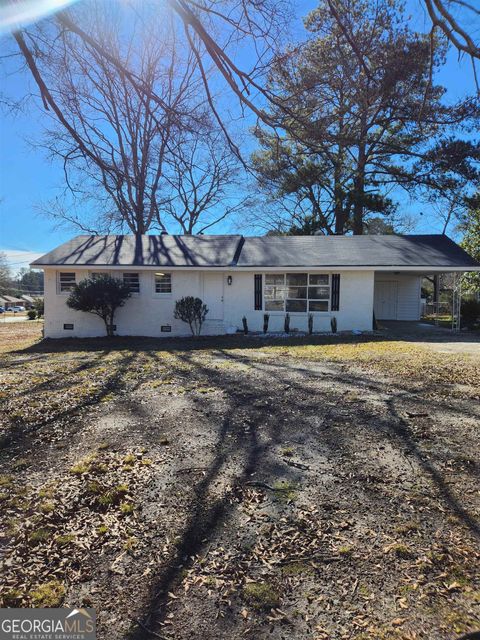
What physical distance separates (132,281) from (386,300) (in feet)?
38.9

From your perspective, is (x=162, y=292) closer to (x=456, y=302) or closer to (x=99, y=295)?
(x=99, y=295)

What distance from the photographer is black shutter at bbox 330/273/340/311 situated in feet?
43.9

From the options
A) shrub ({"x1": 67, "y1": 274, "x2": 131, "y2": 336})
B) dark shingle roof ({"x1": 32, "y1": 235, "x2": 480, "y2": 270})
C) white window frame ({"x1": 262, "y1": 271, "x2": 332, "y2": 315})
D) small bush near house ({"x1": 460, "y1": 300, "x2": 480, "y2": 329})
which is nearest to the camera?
shrub ({"x1": 67, "y1": 274, "x2": 131, "y2": 336})

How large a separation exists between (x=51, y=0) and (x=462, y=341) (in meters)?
11.4

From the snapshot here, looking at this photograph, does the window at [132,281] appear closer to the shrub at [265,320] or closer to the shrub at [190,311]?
the shrub at [190,311]

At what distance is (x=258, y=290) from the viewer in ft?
44.8

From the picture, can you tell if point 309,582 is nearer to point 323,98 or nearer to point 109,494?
point 109,494

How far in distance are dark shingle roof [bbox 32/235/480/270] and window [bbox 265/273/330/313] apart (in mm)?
586

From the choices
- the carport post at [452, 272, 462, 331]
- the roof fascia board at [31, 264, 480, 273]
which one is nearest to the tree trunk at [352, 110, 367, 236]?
the carport post at [452, 272, 462, 331]

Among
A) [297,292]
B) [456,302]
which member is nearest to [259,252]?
[297,292]

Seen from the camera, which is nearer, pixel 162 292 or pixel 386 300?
pixel 162 292

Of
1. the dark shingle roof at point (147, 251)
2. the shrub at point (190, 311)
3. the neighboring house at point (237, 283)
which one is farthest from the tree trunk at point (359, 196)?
the shrub at point (190, 311)

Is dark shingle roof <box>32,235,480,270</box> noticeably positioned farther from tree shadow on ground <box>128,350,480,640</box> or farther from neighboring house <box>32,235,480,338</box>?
tree shadow on ground <box>128,350,480,640</box>

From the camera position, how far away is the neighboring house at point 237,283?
13266 millimetres
